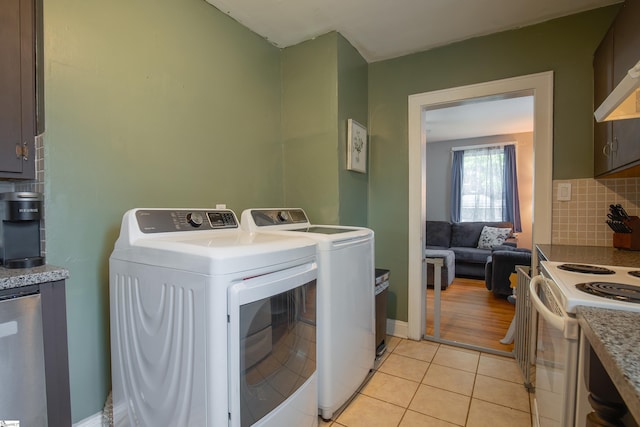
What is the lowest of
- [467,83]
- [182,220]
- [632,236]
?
[632,236]

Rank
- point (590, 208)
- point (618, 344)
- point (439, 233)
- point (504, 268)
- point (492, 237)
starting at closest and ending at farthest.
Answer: point (618, 344) → point (590, 208) → point (504, 268) → point (492, 237) → point (439, 233)

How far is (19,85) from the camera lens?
123cm

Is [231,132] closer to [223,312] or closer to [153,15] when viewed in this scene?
[153,15]

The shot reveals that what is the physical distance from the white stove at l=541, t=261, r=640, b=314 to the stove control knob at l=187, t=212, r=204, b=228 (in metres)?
1.55

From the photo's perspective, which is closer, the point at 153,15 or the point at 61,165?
the point at 61,165

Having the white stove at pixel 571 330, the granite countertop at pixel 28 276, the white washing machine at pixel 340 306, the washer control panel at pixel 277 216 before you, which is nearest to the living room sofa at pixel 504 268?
the white washing machine at pixel 340 306

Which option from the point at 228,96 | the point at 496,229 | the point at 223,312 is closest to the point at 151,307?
the point at 223,312

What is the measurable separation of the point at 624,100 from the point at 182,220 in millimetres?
1847

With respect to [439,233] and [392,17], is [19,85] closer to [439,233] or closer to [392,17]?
[392,17]

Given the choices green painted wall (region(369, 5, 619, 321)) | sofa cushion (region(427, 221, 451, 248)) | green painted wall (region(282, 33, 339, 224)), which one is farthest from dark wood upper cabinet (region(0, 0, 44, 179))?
sofa cushion (region(427, 221, 451, 248))

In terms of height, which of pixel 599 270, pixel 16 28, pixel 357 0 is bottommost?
pixel 599 270

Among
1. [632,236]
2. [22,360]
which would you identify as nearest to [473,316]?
[632,236]

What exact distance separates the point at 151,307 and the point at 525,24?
2.95 m

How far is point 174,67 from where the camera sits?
1.71m
